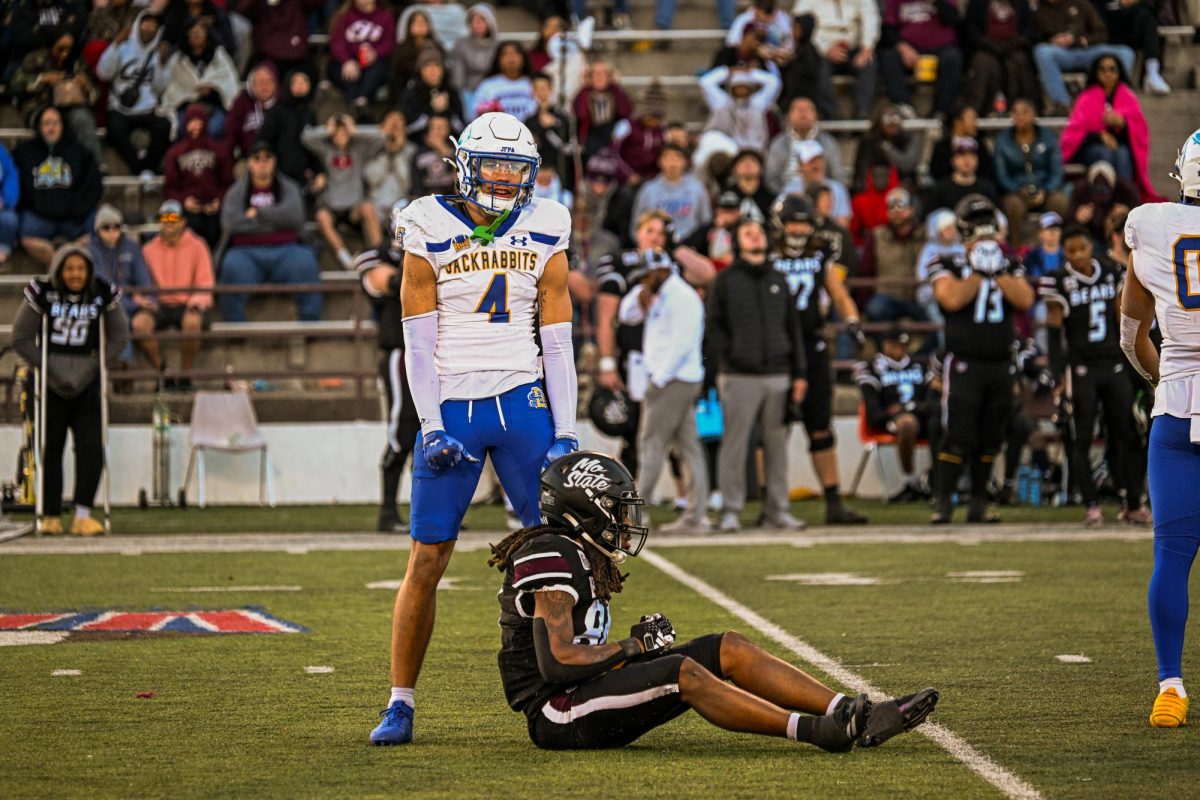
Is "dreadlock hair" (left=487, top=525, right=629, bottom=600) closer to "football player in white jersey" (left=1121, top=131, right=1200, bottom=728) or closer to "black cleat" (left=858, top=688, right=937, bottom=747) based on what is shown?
"black cleat" (left=858, top=688, right=937, bottom=747)

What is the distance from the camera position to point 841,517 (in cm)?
1373

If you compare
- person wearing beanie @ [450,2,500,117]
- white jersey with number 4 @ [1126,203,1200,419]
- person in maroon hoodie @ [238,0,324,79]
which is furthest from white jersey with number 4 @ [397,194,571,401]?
person in maroon hoodie @ [238,0,324,79]

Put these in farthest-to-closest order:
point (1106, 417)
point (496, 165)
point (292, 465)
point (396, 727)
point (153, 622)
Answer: point (292, 465) < point (1106, 417) < point (153, 622) < point (496, 165) < point (396, 727)

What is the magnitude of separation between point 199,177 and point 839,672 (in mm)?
12388

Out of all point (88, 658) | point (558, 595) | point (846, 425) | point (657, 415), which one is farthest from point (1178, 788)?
point (846, 425)

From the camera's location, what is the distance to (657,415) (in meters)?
13.0

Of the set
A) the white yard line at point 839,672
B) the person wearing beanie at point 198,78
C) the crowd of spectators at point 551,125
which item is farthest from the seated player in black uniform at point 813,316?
the person wearing beanie at point 198,78

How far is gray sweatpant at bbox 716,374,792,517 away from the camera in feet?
42.7

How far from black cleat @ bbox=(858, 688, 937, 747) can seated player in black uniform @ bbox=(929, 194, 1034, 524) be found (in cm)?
793

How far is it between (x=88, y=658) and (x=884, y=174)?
471 inches

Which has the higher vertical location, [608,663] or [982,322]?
[982,322]

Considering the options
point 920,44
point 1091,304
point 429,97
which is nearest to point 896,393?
point 1091,304

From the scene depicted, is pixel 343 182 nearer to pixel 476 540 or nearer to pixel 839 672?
pixel 476 540

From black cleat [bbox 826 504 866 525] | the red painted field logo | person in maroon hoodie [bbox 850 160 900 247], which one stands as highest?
person in maroon hoodie [bbox 850 160 900 247]
